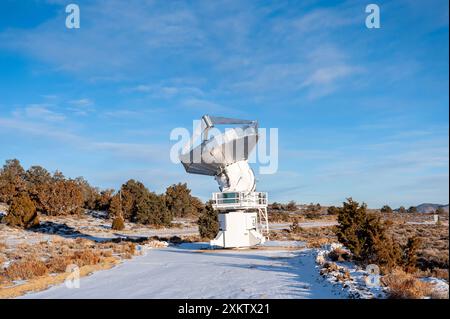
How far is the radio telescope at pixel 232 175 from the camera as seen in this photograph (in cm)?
2166

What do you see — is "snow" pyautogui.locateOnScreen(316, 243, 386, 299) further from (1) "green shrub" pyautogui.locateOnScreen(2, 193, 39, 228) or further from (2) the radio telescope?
(1) "green shrub" pyautogui.locateOnScreen(2, 193, 39, 228)

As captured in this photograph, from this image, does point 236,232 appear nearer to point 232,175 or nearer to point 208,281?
point 232,175

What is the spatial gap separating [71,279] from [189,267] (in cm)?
442

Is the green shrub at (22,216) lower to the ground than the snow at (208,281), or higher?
higher

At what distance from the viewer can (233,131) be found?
2166cm

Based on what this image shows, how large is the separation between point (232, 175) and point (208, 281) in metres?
11.1

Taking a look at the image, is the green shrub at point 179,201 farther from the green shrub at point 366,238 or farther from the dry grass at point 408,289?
the dry grass at point 408,289

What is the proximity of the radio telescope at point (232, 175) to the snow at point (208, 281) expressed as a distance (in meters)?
5.08

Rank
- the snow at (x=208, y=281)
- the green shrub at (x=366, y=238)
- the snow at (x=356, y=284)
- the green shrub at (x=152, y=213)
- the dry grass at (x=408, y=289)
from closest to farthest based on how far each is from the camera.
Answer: the dry grass at (x=408, y=289)
the snow at (x=356, y=284)
the snow at (x=208, y=281)
the green shrub at (x=366, y=238)
the green shrub at (x=152, y=213)

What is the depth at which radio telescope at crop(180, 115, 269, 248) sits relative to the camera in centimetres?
2166

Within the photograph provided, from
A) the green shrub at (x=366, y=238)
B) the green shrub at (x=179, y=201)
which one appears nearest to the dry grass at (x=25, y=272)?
the green shrub at (x=366, y=238)

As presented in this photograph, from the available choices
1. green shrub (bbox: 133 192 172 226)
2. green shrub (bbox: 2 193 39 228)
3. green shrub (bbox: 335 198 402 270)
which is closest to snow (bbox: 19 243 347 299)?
green shrub (bbox: 335 198 402 270)
